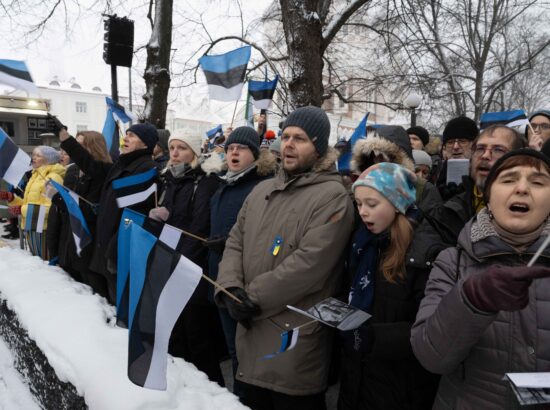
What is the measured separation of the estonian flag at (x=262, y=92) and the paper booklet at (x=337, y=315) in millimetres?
4193

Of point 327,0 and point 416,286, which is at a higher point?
point 327,0

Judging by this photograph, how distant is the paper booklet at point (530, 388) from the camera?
3.53 feet

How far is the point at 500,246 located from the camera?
139 centimetres

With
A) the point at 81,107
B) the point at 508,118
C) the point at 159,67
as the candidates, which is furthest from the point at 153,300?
the point at 81,107

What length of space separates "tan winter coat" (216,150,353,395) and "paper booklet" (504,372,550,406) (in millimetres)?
1082

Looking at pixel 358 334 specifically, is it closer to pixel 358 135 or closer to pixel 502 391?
pixel 502 391

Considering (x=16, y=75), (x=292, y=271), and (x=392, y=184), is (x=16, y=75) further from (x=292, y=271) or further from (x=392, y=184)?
(x=392, y=184)

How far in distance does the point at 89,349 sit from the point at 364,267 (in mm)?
1572

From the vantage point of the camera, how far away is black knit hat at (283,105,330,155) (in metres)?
2.40

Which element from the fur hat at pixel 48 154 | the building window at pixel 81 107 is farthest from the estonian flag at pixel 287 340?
the building window at pixel 81 107

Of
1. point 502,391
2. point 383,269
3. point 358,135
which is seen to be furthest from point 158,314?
point 358,135

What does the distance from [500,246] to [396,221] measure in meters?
0.61

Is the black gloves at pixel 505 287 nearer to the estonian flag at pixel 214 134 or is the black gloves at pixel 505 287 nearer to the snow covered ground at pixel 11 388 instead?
the snow covered ground at pixel 11 388

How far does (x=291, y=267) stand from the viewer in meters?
2.07
